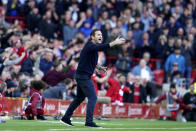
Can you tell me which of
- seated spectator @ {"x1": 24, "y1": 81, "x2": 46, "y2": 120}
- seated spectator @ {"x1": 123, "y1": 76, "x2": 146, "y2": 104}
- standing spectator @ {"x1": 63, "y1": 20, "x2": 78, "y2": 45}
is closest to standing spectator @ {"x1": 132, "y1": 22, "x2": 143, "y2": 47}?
standing spectator @ {"x1": 63, "y1": 20, "x2": 78, "y2": 45}

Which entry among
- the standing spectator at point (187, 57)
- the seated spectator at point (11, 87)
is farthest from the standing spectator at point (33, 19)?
the standing spectator at point (187, 57)

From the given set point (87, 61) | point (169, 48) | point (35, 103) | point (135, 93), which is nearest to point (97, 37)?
point (87, 61)

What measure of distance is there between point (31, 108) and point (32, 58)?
14.6 feet

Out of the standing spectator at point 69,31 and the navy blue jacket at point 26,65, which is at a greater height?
the standing spectator at point 69,31

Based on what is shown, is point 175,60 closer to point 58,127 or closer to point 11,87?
point 11,87

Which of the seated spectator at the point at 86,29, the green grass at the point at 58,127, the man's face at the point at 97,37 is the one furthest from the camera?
the seated spectator at the point at 86,29

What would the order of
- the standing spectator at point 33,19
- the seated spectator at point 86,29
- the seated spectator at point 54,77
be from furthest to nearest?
the seated spectator at point 86,29 < the standing spectator at point 33,19 < the seated spectator at point 54,77

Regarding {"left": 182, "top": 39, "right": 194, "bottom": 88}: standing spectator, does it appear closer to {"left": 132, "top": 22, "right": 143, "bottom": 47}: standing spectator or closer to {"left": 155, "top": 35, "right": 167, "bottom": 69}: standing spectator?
{"left": 155, "top": 35, "right": 167, "bottom": 69}: standing spectator

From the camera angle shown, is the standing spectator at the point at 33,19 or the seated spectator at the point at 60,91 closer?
the seated spectator at the point at 60,91

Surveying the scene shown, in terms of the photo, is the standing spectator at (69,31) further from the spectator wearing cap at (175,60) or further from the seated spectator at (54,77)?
the seated spectator at (54,77)

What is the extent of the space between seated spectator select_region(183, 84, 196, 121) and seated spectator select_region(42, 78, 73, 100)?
17.5 ft

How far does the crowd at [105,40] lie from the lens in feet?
60.7

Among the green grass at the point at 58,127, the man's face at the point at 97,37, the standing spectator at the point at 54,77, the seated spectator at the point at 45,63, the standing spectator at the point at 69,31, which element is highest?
→ the standing spectator at the point at 69,31

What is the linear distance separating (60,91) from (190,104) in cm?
590
